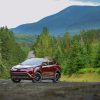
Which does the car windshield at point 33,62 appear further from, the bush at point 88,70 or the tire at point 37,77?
the bush at point 88,70

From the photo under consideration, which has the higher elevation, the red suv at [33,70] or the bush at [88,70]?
the red suv at [33,70]

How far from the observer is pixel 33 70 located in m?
31.8

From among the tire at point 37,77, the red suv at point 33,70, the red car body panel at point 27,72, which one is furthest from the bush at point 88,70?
the tire at point 37,77

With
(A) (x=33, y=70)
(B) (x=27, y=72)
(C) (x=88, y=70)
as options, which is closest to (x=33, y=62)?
(A) (x=33, y=70)

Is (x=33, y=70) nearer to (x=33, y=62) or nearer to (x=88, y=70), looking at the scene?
(x=33, y=62)

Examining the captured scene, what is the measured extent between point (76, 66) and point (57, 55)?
59.4 meters

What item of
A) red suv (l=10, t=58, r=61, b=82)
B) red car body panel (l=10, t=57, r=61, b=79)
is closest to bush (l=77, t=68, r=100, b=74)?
red suv (l=10, t=58, r=61, b=82)

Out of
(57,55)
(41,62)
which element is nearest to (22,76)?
(41,62)

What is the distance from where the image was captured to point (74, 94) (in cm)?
1152

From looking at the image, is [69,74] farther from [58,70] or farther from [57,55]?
[57,55]

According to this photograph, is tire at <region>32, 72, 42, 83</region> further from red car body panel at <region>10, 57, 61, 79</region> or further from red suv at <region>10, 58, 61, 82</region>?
red car body panel at <region>10, 57, 61, 79</region>

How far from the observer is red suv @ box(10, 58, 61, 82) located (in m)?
31.8

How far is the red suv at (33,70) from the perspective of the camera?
31.8 m

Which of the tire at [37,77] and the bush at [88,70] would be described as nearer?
the tire at [37,77]
